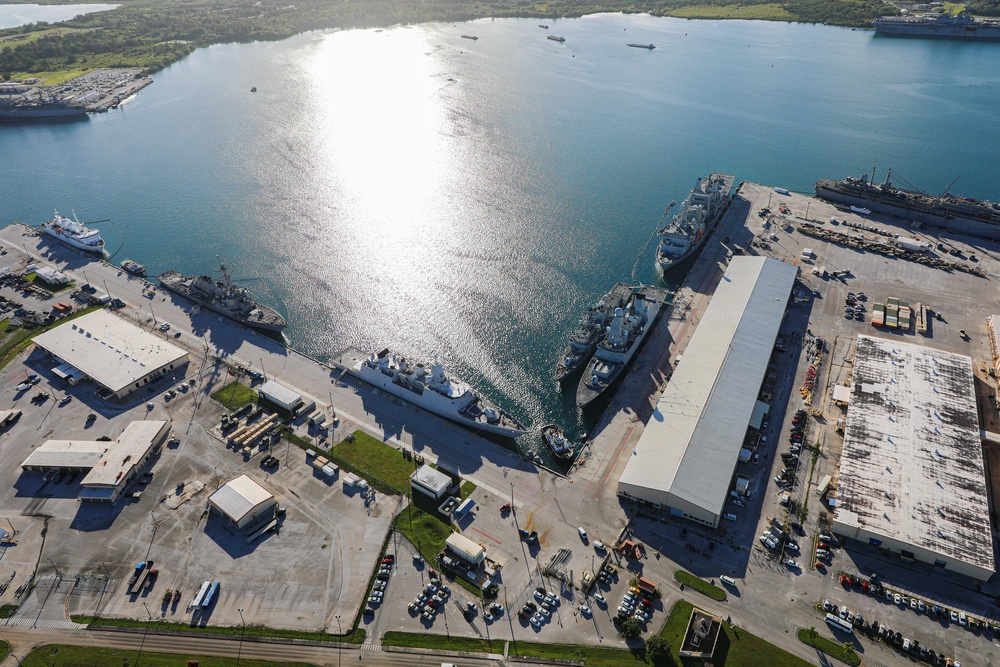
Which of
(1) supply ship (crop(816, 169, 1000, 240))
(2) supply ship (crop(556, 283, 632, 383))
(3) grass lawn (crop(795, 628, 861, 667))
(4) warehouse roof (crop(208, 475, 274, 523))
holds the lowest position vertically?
(4) warehouse roof (crop(208, 475, 274, 523))

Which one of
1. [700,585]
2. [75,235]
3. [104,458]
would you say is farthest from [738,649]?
[75,235]

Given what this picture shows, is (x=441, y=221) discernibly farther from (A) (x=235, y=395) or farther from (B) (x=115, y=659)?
A: (B) (x=115, y=659)

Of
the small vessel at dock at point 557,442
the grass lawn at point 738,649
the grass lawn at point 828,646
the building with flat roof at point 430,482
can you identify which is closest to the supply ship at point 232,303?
the building with flat roof at point 430,482

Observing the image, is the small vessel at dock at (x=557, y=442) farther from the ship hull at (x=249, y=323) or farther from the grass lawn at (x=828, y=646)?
the ship hull at (x=249, y=323)

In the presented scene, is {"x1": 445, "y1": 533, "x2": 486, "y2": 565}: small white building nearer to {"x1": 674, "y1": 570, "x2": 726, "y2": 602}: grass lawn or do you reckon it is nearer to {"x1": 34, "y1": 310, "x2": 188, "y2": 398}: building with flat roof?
{"x1": 674, "y1": 570, "x2": 726, "y2": 602}: grass lawn

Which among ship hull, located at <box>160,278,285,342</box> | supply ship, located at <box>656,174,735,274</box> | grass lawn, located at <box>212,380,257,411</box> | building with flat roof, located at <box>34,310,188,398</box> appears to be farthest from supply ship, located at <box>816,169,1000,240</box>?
building with flat roof, located at <box>34,310,188,398</box>

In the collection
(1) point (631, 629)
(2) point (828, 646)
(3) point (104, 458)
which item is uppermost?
(1) point (631, 629)
